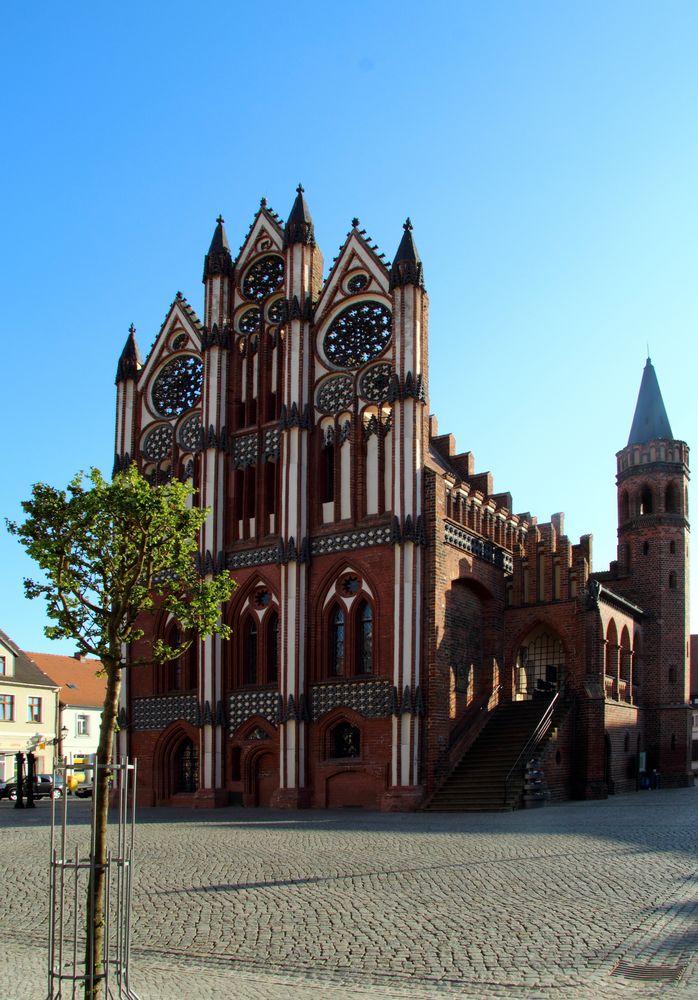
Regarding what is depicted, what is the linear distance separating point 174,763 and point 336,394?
1445 centimetres

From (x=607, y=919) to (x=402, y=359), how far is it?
24.2 meters

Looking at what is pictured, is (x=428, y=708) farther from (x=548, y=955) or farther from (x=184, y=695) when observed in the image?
(x=548, y=955)

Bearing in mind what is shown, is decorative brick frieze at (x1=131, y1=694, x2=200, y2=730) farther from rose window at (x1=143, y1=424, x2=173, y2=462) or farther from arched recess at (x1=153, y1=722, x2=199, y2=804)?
rose window at (x1=143, y1=424, x2=173, y2=462)

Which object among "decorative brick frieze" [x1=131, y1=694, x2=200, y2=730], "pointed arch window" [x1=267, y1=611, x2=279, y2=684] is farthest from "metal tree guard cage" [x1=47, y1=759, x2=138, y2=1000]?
"decorative brick frieze" [x1=131, y1=694, x2=200, y2=730]

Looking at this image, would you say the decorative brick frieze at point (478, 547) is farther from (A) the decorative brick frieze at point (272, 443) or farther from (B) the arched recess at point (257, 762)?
(B) the arched recess at point (257, 762)

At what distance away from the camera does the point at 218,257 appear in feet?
135

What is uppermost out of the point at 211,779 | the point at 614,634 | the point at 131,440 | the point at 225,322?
the point at 225,322

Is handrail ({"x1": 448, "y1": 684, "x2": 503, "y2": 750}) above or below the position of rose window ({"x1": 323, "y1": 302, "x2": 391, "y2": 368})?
below

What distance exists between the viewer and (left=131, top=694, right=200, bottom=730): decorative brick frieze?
3822 centimetres

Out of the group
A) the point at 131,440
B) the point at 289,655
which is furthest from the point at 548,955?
the point at 131,440

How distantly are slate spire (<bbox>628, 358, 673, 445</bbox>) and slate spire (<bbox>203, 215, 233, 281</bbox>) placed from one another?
63.6 ft

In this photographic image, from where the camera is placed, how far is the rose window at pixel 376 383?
35.5 m

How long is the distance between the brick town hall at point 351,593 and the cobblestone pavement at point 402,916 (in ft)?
36.5

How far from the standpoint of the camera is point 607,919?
12.1 m
